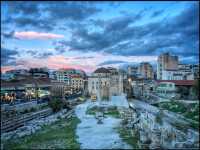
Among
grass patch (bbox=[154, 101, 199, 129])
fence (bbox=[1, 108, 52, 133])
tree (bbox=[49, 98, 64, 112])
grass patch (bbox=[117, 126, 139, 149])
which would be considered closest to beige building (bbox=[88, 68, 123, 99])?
tree (bbox=[49, 98, 64, 112])

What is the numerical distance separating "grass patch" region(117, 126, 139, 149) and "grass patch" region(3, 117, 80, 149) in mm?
2381

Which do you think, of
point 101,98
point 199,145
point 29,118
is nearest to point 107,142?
point 199,145

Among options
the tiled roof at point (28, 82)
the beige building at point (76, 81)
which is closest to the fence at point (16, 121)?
the beige building at point (76, 81)

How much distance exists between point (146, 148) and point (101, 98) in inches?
1162

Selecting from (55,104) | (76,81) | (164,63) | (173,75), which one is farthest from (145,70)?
(55,104)

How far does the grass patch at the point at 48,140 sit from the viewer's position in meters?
15.0

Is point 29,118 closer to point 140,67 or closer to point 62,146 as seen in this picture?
point 62,146

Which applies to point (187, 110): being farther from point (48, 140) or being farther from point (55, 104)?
point (48, 140)

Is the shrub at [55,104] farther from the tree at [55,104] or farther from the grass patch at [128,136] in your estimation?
the grass patch at [128,136]

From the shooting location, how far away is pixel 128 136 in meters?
16.9

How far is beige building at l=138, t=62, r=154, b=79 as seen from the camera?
81.7 m

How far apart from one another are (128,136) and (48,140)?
400 centimetres

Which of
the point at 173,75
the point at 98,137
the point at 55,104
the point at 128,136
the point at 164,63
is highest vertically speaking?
the point at 164,63

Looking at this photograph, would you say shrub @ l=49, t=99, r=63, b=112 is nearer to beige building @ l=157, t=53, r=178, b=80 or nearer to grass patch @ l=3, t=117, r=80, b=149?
grass patch @ l=3, t=117, r=80, b=149
